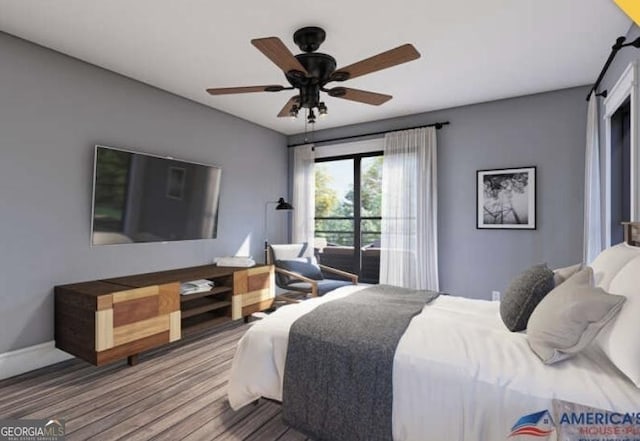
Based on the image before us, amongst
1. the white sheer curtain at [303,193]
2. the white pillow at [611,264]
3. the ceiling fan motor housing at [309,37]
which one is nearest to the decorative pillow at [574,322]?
the white pillow at [611,264]

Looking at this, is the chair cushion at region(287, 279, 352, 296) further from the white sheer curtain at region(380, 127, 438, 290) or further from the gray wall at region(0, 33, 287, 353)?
the gray wall at region(0, 33, 287, 353)

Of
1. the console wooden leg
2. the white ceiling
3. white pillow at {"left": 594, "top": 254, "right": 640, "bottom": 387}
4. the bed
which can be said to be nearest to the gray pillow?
the bed

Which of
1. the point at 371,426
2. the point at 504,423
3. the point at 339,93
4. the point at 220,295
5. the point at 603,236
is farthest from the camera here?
the point at 220,295

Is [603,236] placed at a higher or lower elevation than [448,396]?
higher

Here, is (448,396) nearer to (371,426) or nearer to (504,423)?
(504,423)

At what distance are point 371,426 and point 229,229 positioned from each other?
3.24m

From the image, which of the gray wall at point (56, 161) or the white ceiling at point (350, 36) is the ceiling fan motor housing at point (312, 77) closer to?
the white ceiling at point (350, 36)

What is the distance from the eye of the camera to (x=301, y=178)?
516 centimetres

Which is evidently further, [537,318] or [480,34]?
[480,34]

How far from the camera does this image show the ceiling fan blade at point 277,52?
167 cm

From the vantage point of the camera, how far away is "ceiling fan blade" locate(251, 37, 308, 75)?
1669mm

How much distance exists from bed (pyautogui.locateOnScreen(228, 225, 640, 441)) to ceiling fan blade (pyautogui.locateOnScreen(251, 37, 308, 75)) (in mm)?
1557

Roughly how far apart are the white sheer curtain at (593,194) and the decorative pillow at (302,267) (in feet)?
9.25

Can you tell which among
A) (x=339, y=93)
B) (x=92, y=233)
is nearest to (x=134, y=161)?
(x=92, y=233)
